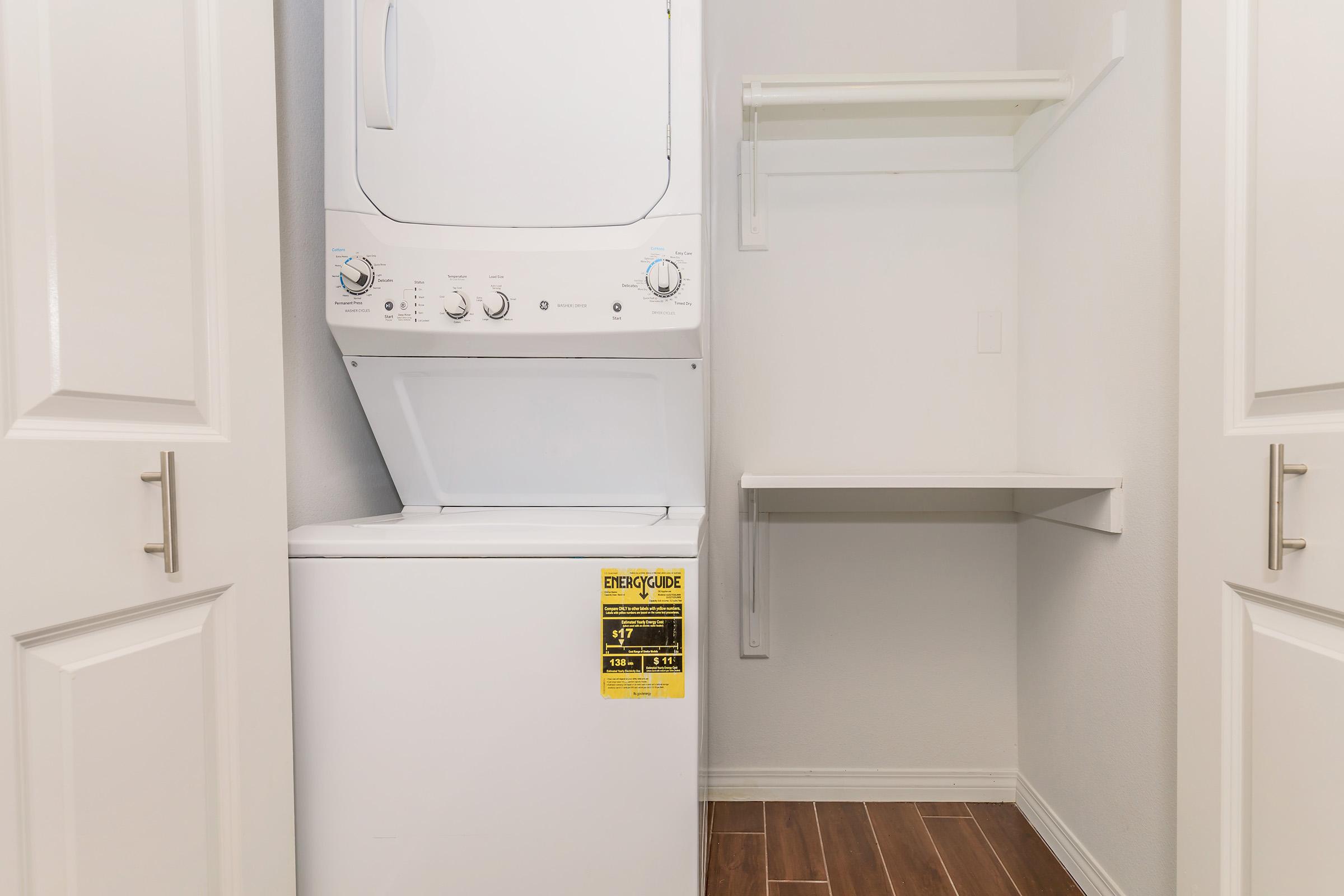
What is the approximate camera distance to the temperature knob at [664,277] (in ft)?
3.55

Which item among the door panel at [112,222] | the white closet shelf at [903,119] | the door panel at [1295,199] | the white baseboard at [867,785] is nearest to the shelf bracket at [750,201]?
the white closet shelf at [903,119]

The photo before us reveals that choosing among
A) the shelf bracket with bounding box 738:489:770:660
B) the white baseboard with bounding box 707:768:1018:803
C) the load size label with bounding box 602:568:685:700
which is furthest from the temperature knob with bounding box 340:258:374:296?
the white baseboard with bounding box 707:768:1018:803

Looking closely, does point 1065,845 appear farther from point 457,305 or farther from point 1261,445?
point 457,305


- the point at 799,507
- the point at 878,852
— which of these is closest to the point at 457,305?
the point at 799,507

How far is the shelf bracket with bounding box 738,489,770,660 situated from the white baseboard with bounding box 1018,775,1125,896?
72cm

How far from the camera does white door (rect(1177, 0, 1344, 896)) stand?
2.38 feet

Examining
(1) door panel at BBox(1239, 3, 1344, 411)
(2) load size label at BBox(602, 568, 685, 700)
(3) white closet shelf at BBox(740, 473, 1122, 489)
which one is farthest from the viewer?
(3) white closet shelf at BBox(740, 473, 1122, 489)

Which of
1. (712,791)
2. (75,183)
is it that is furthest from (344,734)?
(712,791)

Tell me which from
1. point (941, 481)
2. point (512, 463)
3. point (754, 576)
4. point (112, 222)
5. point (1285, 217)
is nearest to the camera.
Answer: point (112, 222)

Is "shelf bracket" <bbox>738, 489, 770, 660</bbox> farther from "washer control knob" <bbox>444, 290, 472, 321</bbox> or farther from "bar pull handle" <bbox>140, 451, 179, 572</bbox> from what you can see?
"bar pull handle" <bbox>140, 451, 179, 572</bbox>

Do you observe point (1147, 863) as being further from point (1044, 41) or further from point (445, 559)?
point (1044, 41)

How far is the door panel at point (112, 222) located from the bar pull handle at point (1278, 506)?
1.19 metres

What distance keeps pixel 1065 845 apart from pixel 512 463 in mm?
1461

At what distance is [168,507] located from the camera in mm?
699
